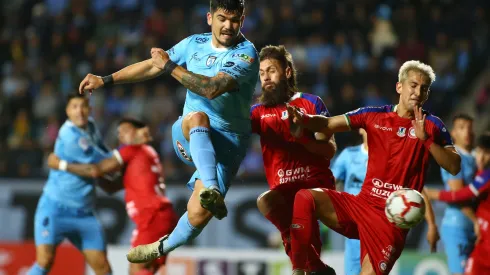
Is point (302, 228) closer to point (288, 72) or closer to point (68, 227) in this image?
point (288, 72)

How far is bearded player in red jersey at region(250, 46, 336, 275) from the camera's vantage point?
7238 mm

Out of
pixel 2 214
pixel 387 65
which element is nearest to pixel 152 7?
pixel 387 65

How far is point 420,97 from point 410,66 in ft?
0.91

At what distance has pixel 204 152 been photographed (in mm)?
6152

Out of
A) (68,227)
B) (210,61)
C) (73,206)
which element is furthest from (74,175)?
(210,61)

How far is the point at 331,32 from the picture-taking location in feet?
51.1

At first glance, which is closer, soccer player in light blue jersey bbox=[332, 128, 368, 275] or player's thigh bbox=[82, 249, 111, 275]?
soccer player in light blue jersey bbox=[332, 128, 368, 275]

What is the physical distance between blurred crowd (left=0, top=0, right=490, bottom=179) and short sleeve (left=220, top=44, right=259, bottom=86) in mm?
6804

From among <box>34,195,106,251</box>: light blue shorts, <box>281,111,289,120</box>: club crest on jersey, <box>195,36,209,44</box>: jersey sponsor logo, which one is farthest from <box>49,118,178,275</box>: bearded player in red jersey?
<box>195,36,209,44</box>: jersey sponsor logo

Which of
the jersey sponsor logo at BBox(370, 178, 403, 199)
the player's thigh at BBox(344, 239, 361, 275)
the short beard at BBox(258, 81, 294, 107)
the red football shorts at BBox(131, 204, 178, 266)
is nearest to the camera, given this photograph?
→ the jersey sponsor logo at BBox(370, 178, 403, 199)

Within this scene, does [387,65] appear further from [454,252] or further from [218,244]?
[454,252]

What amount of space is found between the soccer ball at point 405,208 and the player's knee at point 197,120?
1507 mm

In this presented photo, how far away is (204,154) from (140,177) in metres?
3.15

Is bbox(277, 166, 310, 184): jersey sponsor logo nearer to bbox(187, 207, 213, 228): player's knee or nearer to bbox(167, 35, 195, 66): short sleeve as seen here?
bbox(187, 207, 213, 228): player's knee
